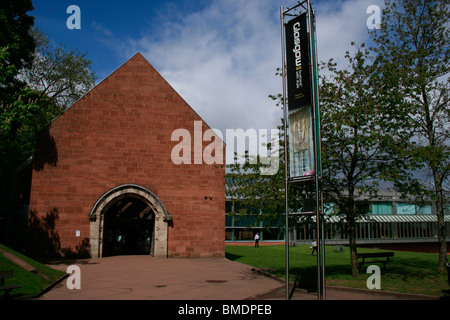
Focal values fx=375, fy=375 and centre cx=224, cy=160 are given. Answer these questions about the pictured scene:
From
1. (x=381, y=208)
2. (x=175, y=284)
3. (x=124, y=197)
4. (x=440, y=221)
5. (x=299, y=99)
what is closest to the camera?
(x=299, y=99)

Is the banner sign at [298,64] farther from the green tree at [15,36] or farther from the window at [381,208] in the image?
the window at [381,208]

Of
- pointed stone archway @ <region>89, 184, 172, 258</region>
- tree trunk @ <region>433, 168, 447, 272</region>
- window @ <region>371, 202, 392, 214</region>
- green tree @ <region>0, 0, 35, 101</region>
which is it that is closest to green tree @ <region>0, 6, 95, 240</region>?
green tree @ <region>0, 0, 35, 101</region>

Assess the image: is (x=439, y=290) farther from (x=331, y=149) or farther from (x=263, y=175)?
(x=263, y=175)

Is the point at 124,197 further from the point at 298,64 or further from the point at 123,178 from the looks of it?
the point at 298,64

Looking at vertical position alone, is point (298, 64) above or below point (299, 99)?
above

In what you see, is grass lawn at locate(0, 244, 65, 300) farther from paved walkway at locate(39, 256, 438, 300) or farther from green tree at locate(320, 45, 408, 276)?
green tree at locate(320, 45, 408, 276)

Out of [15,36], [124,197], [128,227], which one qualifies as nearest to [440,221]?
[124,197]

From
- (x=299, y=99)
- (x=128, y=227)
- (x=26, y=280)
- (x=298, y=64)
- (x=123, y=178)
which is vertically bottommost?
(x=26, y=280)

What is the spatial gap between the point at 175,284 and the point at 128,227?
12.1 m

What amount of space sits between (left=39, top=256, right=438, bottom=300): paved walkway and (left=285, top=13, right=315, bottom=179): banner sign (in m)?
4.14

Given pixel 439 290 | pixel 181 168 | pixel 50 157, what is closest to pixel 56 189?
pixel 50 157

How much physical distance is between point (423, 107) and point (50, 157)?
20179 mm

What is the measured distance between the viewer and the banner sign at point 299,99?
36.1 ft

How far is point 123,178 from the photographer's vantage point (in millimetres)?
22125
